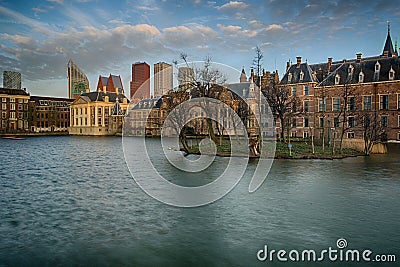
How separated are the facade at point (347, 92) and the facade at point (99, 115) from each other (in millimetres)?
66356

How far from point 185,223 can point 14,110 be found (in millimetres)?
115201

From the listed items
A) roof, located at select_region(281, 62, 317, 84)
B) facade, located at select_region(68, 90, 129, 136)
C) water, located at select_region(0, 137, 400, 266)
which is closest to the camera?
water, located at select_region(0, 137, 400, 266)

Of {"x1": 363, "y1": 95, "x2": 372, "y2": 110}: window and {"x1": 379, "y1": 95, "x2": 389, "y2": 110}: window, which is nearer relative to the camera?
{"x1": 379, "y1": 95, "x2": 389, "y2": 110}: window

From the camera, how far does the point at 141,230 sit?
33.2 ft

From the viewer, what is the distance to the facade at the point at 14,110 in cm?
10725

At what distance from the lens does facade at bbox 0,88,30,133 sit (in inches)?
4222

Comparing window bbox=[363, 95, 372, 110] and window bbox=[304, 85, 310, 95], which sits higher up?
window bbox=[304, 85, 310, 95]

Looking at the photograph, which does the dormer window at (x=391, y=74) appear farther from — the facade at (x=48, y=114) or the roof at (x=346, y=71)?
the facade at (x=48, y=114)

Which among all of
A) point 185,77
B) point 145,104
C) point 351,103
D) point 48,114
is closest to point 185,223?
point 185,77

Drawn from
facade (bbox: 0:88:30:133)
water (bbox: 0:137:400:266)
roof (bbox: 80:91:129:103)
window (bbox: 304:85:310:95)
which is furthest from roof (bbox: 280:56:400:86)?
facade (bbox: 0:88:30:133)

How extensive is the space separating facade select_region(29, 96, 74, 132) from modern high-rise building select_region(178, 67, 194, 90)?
90560 mm

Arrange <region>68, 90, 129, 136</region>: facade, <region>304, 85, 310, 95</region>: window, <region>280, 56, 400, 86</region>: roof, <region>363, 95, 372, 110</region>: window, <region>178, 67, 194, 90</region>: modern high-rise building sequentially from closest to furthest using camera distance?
<region>178, 67, 194, 90</region>: modern high-rise building → <region>280, 56, 400, 86</region>: roof → <region>363, 95, 372, 110</region>: window → <region>304, 85, 310, 95</region>: window → <region>68, 90, 129, 136</region>: facade

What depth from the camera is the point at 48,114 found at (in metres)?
127

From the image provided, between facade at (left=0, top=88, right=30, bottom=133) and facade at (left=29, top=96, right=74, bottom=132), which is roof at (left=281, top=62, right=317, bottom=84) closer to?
facade at (left=0, top=88, right=30, bottom=133)
